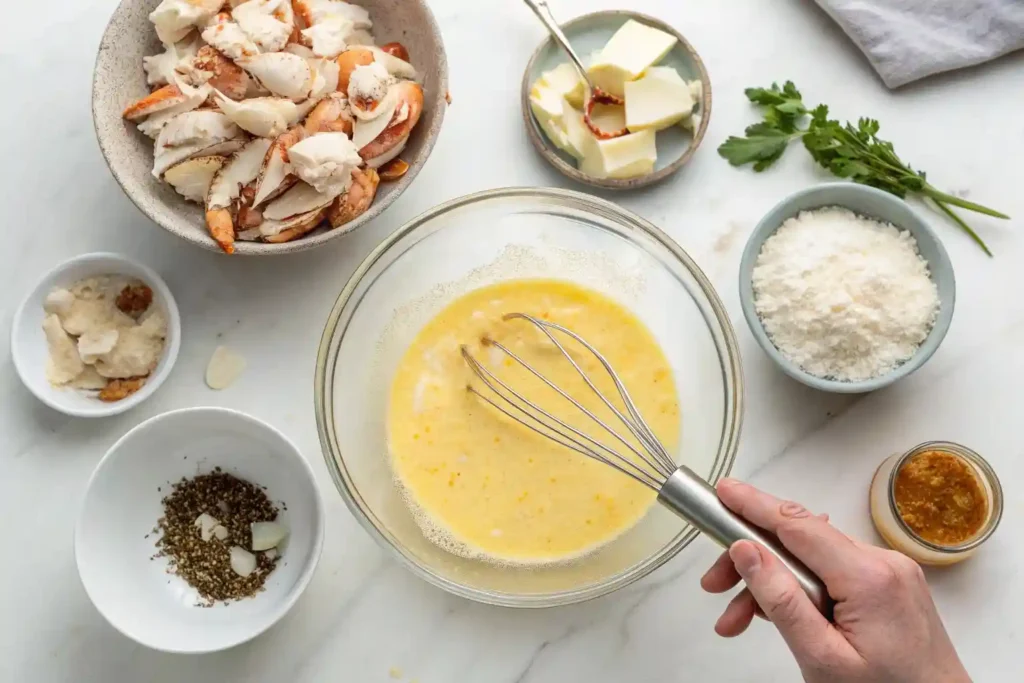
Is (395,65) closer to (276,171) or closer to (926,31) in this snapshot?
(276,171)

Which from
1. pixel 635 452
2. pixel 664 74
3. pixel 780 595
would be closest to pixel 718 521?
Result: pixel 780 595

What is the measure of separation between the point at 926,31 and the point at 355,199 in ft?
3.63

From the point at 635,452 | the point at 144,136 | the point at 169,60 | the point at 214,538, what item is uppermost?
the point at 169,60

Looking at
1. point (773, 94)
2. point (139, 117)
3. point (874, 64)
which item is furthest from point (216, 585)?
point (874, 64)

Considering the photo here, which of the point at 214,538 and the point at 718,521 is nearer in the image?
the point at 718,521

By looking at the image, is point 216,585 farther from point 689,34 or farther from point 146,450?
point 689,34

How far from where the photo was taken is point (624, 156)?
1.59 m

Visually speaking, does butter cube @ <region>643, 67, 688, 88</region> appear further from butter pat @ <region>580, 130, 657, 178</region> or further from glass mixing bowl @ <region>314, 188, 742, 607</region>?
glass mixing bowl @ <region>314, 188, 742, 607</region>

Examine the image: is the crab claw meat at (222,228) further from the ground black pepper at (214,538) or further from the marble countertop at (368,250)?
the ground black pepper at (214,538)

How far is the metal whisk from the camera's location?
1161mm

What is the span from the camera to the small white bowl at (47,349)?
150cm

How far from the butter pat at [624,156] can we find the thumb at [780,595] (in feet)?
2.40

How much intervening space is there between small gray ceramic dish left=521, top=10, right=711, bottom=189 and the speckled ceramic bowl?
Result: 21cm

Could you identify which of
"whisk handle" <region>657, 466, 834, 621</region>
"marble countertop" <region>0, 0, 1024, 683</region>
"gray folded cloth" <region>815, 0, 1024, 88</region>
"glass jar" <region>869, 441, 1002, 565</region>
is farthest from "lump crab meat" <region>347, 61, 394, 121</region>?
"glass jar" <region>869, 441, 1002, 565</region>
